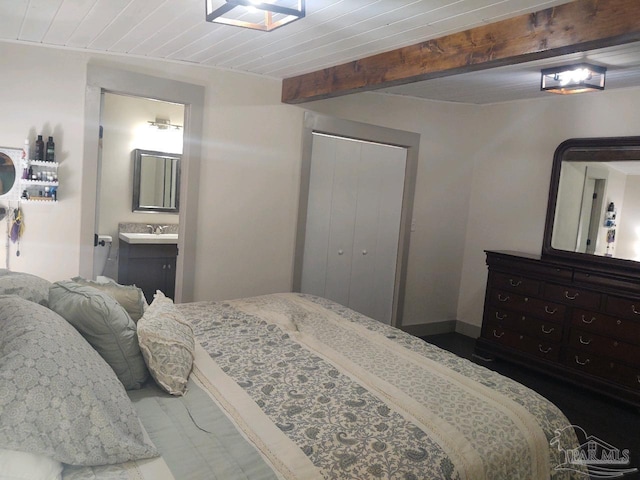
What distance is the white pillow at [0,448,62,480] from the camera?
1.06m

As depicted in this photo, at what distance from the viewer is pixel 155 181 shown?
16.6 ft

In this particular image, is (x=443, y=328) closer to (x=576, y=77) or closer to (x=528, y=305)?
(x=528, y=305)

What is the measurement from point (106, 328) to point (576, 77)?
3.25 m

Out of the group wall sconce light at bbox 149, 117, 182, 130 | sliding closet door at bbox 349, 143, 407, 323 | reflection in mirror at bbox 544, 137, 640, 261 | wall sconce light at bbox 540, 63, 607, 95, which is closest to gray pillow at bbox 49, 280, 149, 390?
sliding closet door at bbox 349, 143, 407, 323

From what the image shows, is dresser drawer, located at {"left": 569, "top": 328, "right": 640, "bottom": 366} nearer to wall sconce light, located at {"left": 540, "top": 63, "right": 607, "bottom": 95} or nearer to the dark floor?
the dark floor

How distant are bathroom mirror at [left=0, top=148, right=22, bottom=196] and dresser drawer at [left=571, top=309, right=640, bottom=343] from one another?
13.3ft

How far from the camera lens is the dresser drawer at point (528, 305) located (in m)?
3.83

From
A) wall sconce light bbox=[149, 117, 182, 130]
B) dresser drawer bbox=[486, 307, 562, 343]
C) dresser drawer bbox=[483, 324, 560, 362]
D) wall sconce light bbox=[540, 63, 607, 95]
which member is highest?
wall sconce light bbox=[540, 63, 607, 95]

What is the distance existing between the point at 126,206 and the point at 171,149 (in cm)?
77

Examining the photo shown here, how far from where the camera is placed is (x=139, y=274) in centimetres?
458

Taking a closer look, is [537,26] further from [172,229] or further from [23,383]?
[172,229]

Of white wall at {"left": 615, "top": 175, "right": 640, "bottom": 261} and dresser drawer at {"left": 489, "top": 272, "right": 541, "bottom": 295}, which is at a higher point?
white wall at {"left": 615, "top": 175, "right": 640, "bottom": 261}

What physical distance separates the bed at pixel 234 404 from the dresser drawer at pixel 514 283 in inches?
81.7

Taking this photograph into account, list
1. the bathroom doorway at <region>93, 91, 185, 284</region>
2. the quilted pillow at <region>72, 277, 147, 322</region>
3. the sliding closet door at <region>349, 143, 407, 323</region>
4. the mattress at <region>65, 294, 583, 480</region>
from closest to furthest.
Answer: the mattress at <region>65, 294, 583, 480</region>
the quilted pillow at <region>72, 277, 147, 322</region>
the sliding closet door at <region>349, 143, 407, 323</region>
the bathroom doorway at <region>93, 91, 185, 284</region>
